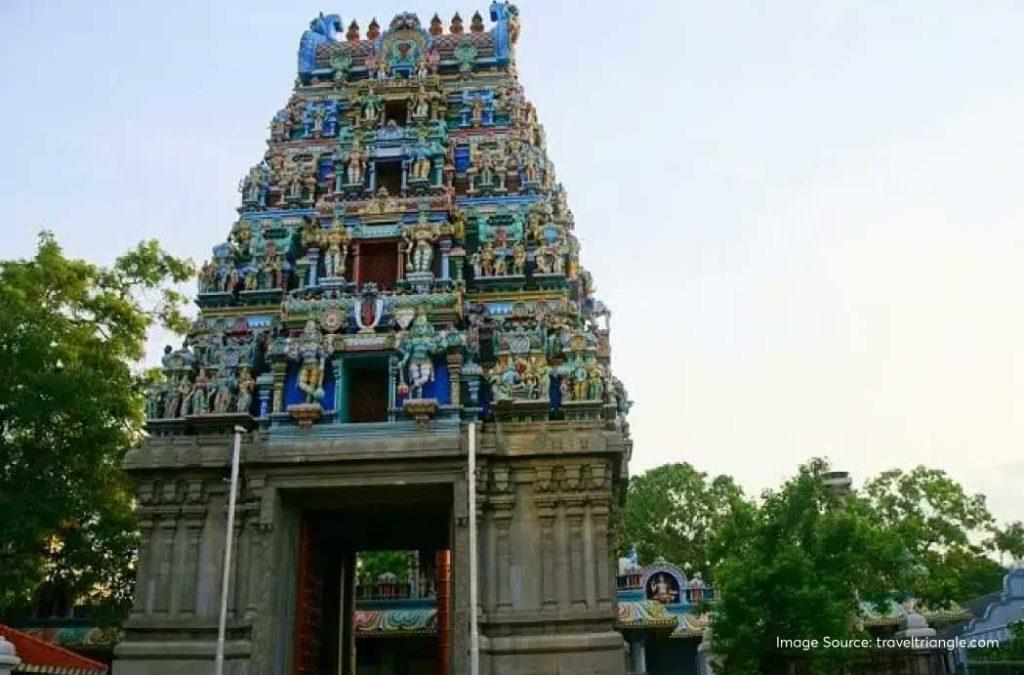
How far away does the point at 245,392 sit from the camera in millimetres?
20719

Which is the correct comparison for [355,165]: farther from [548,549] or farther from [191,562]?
[548,549]

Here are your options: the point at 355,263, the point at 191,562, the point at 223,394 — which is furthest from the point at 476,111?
the point at 191,562

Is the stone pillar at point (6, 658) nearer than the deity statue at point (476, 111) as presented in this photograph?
Yes

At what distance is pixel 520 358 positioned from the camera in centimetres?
2052

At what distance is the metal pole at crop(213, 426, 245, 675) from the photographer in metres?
17.3

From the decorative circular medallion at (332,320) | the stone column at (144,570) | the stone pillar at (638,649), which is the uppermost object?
the decorative circular medallion at (332,320)

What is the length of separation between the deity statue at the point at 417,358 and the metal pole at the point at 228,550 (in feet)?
11.7

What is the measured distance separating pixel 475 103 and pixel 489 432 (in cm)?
1065

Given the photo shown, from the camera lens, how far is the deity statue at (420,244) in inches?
874

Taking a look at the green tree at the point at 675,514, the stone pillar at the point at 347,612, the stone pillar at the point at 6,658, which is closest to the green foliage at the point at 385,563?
the green tree at the point at 675,514

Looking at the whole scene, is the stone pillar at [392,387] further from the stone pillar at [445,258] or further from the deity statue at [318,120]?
the deity statue at [318,120]

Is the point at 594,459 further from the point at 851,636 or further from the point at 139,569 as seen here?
the point at 139,569

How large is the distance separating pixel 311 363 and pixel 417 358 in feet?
7.68

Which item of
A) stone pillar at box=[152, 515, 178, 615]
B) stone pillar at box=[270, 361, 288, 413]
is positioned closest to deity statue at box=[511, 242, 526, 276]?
stone pillar at box=[270, 361, 288, 413]
